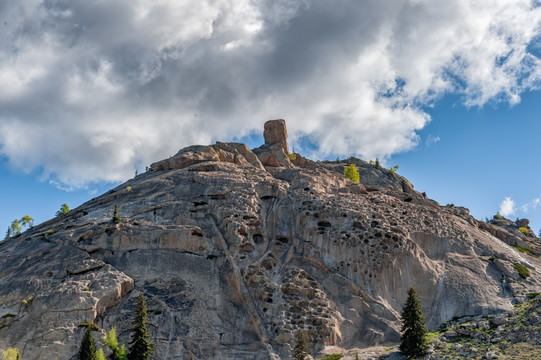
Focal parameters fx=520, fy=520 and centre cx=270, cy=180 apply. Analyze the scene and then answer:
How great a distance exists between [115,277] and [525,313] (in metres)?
42.4

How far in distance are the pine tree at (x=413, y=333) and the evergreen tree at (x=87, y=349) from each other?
2853cm

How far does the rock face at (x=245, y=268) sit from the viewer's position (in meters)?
52.5

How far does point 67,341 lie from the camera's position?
4859 centimetres

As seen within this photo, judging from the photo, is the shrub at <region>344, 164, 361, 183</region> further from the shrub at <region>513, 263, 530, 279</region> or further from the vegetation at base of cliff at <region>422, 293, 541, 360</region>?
the vegetation at base of cliff at <region>422, 293, 541, 360</region>

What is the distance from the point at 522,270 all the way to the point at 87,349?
165 feet

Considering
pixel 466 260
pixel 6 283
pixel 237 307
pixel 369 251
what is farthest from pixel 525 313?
pixel 6 283

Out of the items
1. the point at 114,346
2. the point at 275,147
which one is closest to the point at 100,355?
the point at 114,346

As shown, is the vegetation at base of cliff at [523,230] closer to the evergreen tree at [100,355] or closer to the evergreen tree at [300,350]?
the evergreen tree at [300,350]

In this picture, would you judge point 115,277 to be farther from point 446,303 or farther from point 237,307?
point 446,303

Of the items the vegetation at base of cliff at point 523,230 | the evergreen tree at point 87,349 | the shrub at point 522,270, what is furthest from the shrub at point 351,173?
the evergreen tree at point 87,349

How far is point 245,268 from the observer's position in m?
60.5

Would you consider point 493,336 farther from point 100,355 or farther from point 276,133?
point 276,133

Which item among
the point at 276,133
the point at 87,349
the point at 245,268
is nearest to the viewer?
the point at 87,349

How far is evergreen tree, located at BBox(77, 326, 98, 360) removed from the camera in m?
44.5
